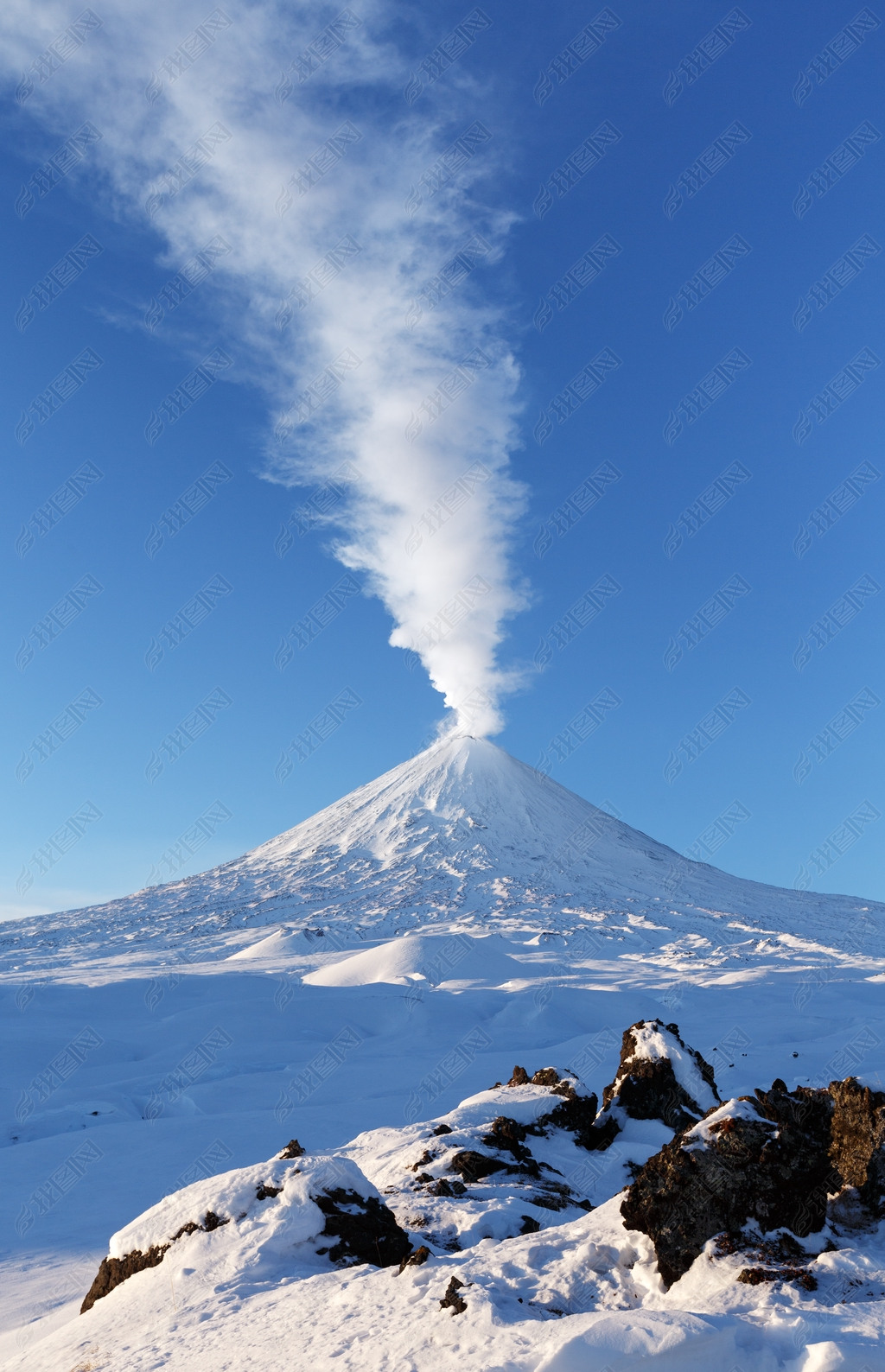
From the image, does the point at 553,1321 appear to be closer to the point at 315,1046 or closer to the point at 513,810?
the point at 315,1046

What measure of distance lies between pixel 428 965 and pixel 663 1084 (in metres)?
27.0

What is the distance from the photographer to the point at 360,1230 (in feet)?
22.8

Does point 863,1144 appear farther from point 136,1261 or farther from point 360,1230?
point 136,1261

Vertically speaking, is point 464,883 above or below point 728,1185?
above

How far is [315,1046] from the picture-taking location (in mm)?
22953

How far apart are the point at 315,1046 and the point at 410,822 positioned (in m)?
69.2

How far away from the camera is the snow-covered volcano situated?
6066 centimetres

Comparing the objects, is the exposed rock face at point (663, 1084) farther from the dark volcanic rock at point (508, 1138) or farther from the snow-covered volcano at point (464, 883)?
the snow-covered volcano at point (464, 883)

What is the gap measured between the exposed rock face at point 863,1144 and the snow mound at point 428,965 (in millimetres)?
29544

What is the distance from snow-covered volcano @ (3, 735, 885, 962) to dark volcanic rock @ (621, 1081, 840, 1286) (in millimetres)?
45467

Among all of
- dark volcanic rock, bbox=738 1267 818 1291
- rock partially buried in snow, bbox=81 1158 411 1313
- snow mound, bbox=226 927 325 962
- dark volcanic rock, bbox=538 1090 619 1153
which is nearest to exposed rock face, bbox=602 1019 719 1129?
dark volcanic rock, bbox=538 1090 619 1153

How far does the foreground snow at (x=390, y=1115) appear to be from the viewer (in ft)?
15.6

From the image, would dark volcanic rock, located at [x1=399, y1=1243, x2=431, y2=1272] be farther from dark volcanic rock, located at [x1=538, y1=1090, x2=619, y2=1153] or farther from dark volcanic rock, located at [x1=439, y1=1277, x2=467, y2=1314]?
dark volcanic rock, located at [x1=538, y1=1090, x2=619, y2=1153]

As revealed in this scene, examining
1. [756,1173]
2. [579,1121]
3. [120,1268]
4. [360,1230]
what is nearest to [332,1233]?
[360,1230]
